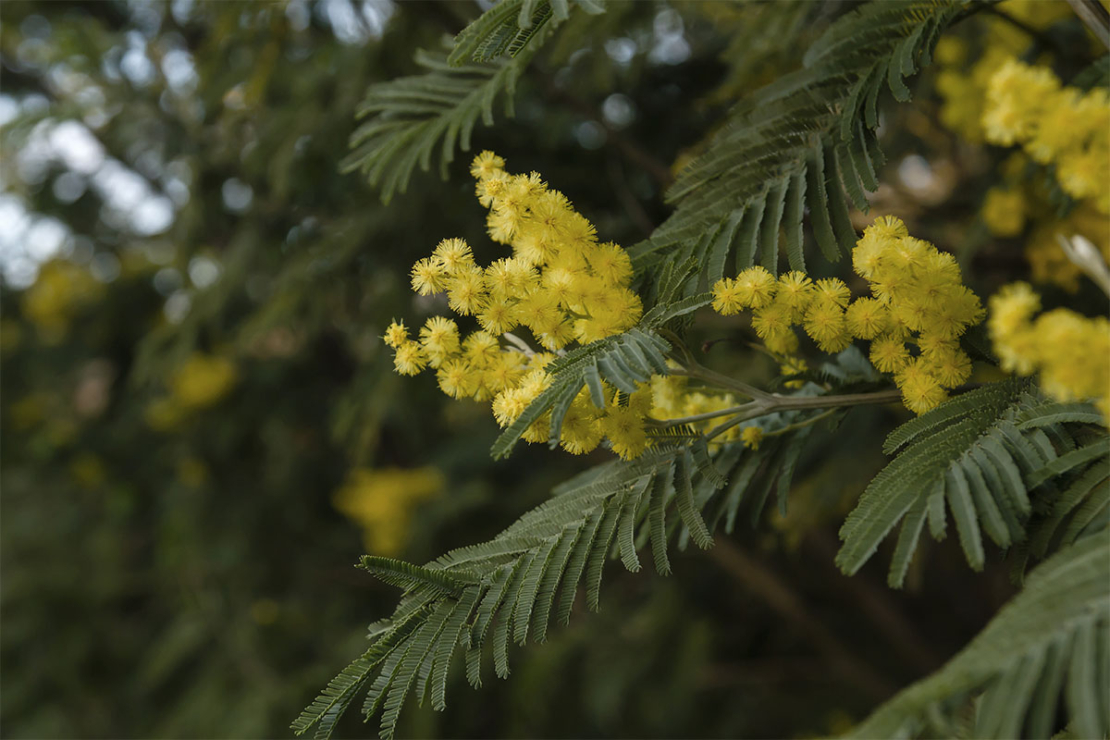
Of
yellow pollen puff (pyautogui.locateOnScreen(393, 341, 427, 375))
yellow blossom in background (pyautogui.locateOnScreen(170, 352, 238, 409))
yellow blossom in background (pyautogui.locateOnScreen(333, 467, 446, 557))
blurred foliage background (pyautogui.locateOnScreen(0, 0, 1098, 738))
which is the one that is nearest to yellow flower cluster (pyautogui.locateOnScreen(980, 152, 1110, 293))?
blurred foliage background (pyautogui.locateOnScreen(0, 0, 1098, 738))

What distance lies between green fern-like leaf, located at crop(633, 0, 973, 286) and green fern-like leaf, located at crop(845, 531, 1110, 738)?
42 cm

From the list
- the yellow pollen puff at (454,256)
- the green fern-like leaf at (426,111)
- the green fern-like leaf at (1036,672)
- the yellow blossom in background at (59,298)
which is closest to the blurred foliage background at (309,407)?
the yellow blossom in background at (59,298)

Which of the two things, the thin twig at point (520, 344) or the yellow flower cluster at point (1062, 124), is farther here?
the thin twig at point (520, 344)

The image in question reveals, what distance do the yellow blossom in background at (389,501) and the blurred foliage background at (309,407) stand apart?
0.04 feet

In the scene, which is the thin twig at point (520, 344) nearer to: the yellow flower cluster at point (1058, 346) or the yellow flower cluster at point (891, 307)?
the yellow flower cluster at point (891, 307)

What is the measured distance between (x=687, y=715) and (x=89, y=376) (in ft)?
9.97

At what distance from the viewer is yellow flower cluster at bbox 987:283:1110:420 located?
1.75ft

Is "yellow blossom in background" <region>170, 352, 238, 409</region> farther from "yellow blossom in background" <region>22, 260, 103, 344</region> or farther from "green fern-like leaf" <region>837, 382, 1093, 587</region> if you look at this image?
"green fern-like leaf" <region>837, 382, 1093, 587</region>

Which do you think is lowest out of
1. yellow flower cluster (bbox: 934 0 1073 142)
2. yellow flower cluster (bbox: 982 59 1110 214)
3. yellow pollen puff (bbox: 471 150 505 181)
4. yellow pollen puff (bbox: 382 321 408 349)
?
yellow flower cluster (bbox: 982 59 1110 214)

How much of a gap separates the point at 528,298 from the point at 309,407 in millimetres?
2426

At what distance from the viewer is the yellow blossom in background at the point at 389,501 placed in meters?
2.90

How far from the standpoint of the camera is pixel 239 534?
311 centimetres

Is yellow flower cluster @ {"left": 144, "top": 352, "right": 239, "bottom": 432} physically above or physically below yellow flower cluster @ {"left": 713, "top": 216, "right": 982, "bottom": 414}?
above

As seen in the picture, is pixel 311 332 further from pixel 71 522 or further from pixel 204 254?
pixel 71 522
